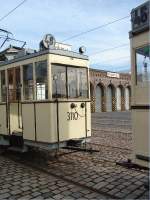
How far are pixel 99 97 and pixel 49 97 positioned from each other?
3291 cm

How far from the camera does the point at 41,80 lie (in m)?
8.24

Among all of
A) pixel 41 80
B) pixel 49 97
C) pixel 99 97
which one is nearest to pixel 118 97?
pixel 99 97

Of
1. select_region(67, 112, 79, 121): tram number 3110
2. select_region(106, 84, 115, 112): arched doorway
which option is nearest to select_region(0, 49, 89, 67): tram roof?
select_region(67, 112, 79, 121): tram number 3110

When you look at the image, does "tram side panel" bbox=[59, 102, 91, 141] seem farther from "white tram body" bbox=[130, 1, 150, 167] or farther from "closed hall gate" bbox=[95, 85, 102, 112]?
"closed hall gate" bbox=[95, 85, 102, 112]

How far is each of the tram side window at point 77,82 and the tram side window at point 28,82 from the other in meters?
1.05

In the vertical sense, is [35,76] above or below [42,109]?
above

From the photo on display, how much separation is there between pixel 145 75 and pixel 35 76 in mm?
3681

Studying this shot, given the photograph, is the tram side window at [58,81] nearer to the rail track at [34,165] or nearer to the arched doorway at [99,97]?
the rail track at [34,165]

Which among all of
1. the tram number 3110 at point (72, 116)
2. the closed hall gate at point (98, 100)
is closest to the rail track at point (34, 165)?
the tram number 3110 at point (72, 116)

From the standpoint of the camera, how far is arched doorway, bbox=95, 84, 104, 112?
40031 mm

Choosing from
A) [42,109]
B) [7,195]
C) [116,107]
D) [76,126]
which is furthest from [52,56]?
[116,107]

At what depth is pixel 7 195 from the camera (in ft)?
20.2

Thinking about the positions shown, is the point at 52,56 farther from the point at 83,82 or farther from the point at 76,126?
the point at 76,126

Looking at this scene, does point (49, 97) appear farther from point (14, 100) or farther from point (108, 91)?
point (108, 91)
